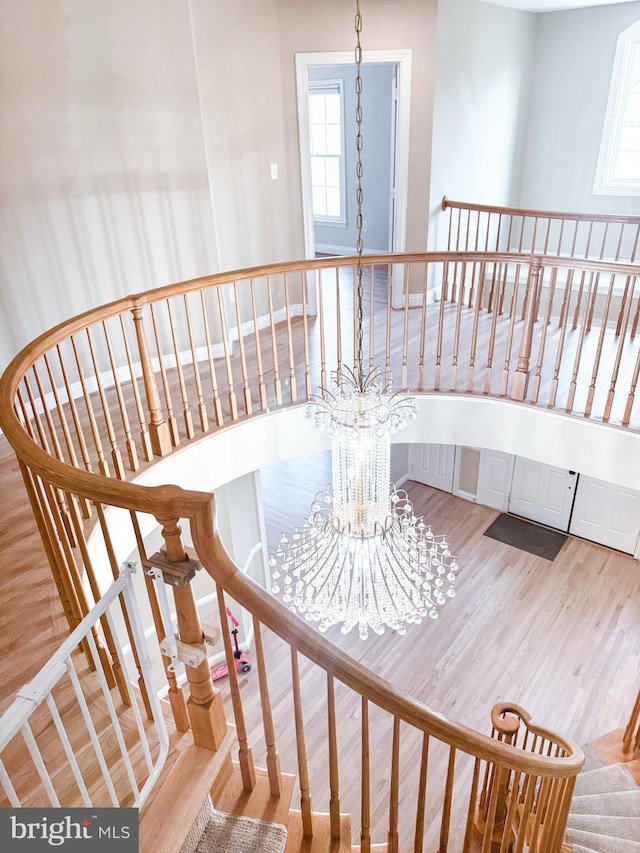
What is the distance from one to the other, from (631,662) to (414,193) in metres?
5.26

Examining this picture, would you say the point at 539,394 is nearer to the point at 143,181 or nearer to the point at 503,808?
the point at 503,808

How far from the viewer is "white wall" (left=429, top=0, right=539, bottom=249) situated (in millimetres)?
5996

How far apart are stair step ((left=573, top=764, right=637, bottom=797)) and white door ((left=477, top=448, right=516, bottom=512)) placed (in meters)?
4.78

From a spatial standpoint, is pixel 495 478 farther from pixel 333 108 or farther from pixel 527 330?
pixel 333 108

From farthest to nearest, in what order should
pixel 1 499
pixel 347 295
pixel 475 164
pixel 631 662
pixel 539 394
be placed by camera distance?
pixel 347 295 → pixel 475 164 → pixel 631 662 → pixel 539 394 → pixel 1 499

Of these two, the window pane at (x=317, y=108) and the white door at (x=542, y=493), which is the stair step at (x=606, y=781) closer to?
the white door at (x=542, y=493)

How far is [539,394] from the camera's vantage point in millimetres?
4676

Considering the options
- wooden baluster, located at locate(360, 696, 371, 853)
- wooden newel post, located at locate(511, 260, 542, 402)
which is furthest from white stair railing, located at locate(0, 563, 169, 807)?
wooden newel post, located at locate(511, 260, 542, 402)

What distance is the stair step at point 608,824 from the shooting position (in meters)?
3.44

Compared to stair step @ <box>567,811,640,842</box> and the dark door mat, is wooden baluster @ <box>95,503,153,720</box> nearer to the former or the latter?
stair step @ <box>567,811,640,842</box>

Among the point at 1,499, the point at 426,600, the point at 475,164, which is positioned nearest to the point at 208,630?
the point at 426,600

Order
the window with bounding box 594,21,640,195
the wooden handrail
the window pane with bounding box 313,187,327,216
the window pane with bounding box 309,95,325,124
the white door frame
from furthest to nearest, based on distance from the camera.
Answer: the window pane with bounding box 313,187,327,216 → the window pane with bounding box 309,95,325,124 → the window with bounding box 594,21,640,195 → the white door frame → the wooden handrail

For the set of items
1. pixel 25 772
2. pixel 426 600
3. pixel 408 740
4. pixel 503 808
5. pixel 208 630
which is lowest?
pixel 408 740

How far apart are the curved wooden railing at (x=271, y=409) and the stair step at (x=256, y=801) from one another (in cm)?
4
